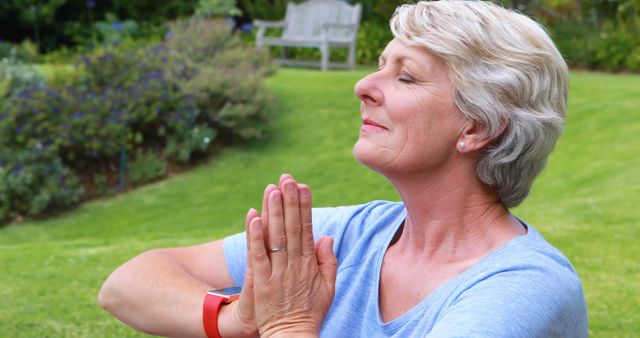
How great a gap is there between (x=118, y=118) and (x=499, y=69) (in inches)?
296

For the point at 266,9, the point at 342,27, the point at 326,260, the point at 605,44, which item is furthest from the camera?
the point at 266,9

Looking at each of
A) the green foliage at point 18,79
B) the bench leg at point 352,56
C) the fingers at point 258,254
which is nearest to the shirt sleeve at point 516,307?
the fingers at point 258,254

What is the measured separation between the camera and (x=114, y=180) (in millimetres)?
8953

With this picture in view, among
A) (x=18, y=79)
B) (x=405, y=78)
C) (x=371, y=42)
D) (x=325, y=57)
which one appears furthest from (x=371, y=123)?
(x=371, y=42)

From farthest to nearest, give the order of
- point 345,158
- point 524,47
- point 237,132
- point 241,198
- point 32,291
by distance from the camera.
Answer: point 237,132
point 345,158
point 241,198
point 32,291
point 524,47

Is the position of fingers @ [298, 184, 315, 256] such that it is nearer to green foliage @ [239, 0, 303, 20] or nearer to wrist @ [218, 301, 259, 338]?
wrist @ [218, 301, 259, 338]

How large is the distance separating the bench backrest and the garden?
7.05ft

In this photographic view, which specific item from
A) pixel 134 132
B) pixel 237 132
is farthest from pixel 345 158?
pixel 134 132

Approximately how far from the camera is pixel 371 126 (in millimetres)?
A: 2012

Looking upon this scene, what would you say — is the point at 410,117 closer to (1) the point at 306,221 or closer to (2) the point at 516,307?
(1) the point at 306,221

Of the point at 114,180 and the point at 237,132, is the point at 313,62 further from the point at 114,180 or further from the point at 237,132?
the point at 114,180

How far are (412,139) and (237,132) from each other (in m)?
8.03

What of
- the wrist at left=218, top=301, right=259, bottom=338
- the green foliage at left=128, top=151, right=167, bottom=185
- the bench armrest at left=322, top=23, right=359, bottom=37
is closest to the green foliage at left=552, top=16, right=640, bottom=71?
the bench armrest at left=322, top=23, right=359, bottom=37

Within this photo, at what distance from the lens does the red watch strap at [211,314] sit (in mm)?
2061
